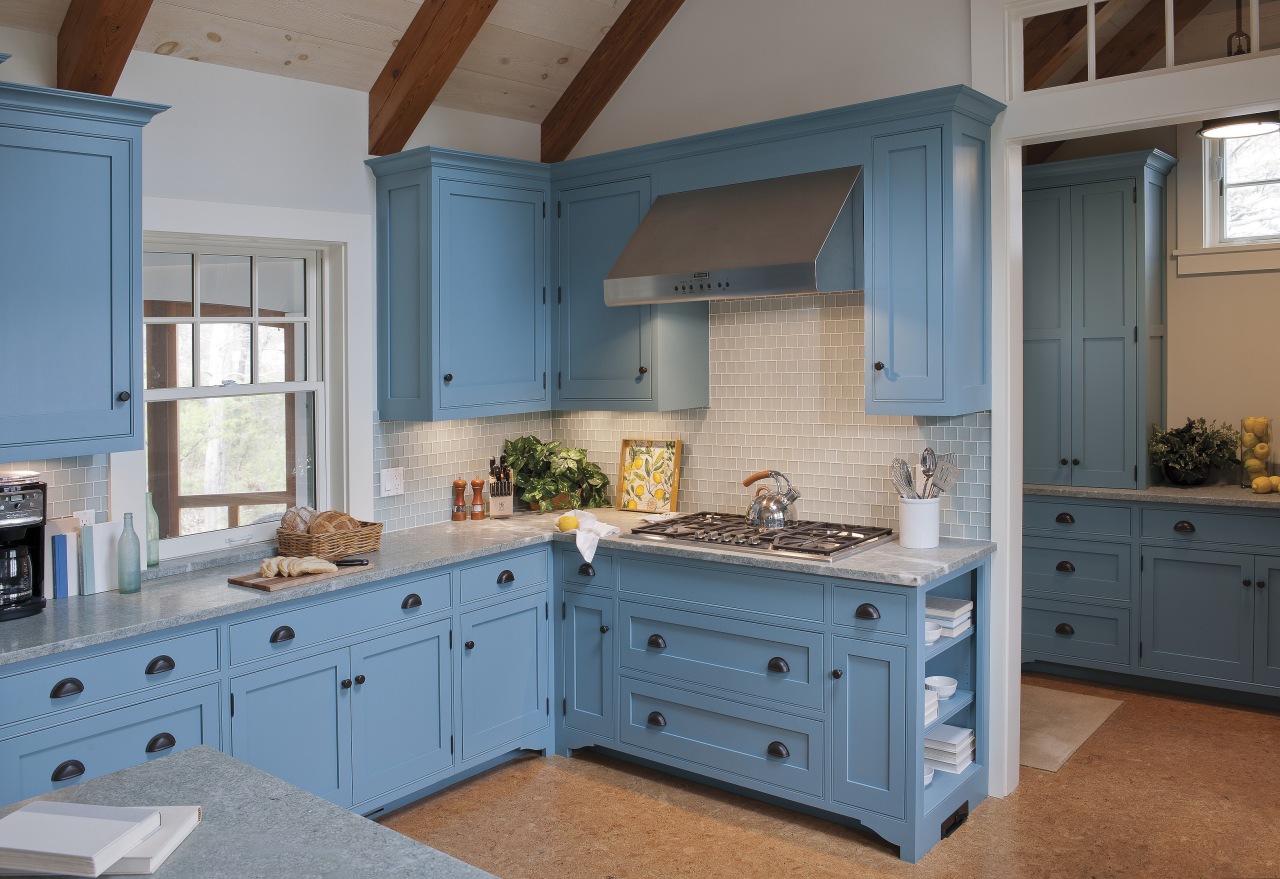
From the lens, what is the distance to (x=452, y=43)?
4.10 meters

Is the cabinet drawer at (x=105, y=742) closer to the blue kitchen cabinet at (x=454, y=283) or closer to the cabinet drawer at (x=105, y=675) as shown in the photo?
the cabinet drawer at (x=105, y=675)

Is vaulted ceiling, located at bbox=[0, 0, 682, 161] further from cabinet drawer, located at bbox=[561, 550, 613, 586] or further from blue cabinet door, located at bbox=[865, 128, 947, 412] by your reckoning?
cabinet drawer, located at bbox=[561, 550, 613, 586]

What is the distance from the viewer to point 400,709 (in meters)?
3.83

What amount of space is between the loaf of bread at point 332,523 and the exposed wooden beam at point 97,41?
5.09 feet

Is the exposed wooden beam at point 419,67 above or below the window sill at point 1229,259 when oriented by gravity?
above

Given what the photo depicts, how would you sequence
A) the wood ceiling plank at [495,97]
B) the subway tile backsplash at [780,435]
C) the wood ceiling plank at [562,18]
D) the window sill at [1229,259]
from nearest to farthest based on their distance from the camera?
1. the subway tile backsplash at [780,435]
2. the wood ceiling plank at [562,18]
3. the wood ceiling plank at [495,97]
4. the window sill at [1229,259]

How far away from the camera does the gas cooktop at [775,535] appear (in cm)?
379

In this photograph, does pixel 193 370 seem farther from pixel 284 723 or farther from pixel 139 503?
pixel 284 723

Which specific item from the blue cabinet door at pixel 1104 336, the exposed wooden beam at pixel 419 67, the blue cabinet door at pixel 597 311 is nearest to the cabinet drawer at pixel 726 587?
the blue cabinet door at pixel 597 311

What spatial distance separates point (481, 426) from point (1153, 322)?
3413 millimetres

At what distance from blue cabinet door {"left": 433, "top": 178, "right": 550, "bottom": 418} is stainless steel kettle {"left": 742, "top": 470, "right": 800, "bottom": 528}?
1.08 m

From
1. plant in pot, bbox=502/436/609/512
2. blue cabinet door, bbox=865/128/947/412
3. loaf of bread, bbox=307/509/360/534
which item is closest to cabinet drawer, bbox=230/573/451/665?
loaf of bread, bbox=307/509/360/534

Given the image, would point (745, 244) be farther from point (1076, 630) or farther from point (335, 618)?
point (1076, 630)

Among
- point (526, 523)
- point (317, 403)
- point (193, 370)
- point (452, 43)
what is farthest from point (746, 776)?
point (452, 43)
